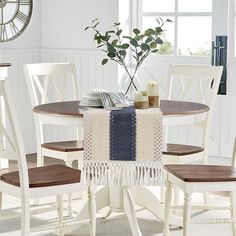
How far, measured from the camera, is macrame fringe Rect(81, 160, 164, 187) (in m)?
3.70

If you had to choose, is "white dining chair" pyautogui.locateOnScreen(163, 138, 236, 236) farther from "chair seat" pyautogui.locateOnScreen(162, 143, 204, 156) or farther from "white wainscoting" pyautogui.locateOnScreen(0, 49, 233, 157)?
"white wainscoting" pyautogui.locateOnScreen(0, 49, 233, 157)

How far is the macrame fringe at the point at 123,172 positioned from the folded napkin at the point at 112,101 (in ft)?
1.15

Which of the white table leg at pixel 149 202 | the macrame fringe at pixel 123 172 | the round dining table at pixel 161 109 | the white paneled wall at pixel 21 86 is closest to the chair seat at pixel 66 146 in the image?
the round dining table at pixel 161 109

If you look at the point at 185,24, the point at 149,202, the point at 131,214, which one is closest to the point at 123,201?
the point at 149,202

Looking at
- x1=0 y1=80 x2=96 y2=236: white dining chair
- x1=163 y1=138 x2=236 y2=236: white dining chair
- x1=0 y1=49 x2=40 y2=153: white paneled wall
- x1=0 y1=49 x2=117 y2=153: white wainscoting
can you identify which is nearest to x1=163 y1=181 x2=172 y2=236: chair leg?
x1=163 y1=138 x2=236 y2=236: white dining chair

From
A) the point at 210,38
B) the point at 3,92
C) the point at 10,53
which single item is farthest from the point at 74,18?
the point at 3,92

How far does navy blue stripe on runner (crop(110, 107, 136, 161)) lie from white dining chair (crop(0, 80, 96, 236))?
23 cm

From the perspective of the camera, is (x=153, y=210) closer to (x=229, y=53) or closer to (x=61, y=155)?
(x=61, y=155)

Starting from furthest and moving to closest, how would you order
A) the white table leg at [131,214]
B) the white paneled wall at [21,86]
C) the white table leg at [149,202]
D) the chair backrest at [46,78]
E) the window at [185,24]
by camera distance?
the white paneled wall at [21,86], the window at [185,24], the chair backrest at [46,78], the white table leg at [149,202], the white table leg at [131,214]

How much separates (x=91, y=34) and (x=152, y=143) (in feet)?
9.63

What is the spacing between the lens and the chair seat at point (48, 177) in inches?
139

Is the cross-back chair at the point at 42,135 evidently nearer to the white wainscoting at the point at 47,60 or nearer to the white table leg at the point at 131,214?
the white table leg at the point at 131,214

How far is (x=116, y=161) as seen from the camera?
12.2ft

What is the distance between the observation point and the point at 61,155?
457 centimetres
